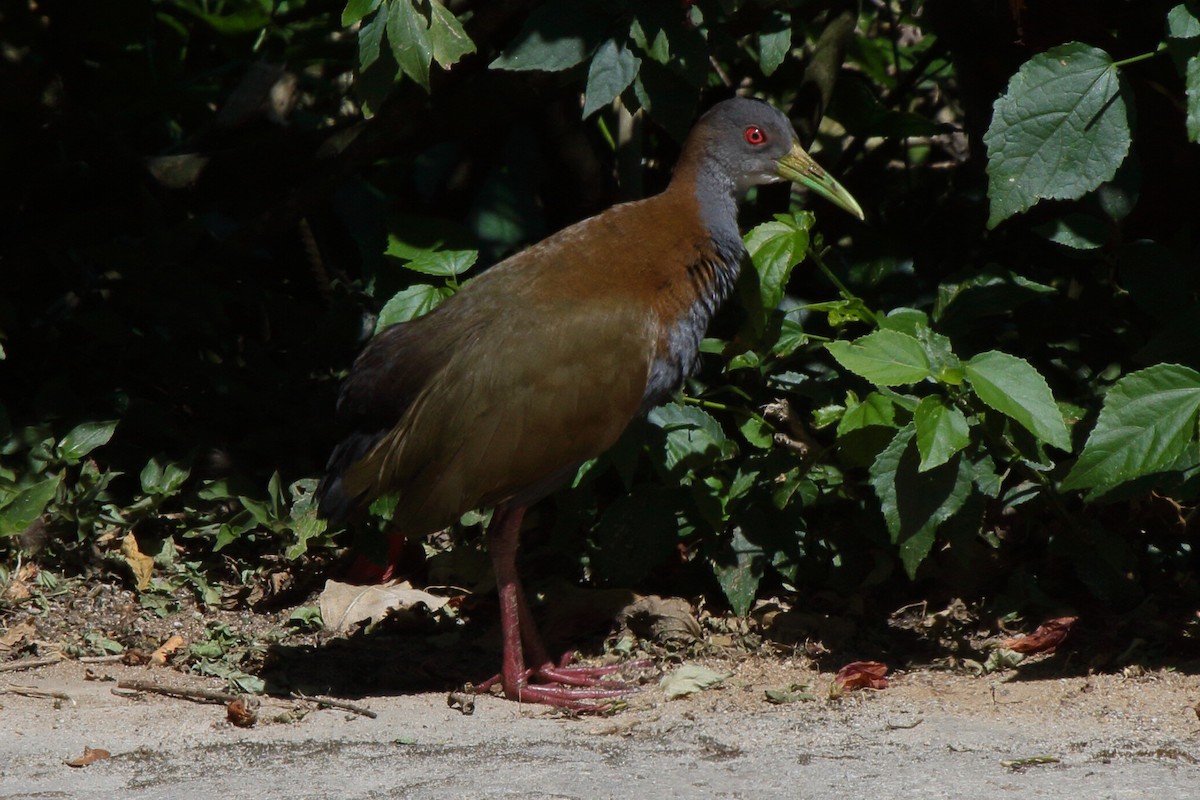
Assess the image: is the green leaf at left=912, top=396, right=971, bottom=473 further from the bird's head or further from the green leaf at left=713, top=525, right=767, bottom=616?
the bird's head

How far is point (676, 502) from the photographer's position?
459 centimetres

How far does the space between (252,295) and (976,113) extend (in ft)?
9.26

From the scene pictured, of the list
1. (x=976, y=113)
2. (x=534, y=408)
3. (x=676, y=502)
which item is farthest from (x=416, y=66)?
(x=976, y=113)

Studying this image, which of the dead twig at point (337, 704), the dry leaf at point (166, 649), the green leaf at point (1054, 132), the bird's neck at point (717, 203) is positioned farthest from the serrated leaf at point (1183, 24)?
the dry leaf at point (166, 649)

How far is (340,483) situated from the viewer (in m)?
4.30

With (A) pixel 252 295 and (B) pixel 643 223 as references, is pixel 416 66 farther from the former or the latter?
(A) pixel 252 295

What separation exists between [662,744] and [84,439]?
8.58 feet

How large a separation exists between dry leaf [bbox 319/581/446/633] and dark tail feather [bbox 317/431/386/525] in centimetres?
61

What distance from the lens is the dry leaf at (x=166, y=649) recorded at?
4.50 meters

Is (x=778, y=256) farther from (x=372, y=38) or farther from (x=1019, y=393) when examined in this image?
(x=372, y=38)

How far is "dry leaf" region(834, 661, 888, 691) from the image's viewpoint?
403 centimetres

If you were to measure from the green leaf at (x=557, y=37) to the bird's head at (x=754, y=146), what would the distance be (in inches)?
27.2

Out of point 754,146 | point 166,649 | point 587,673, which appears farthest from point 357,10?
point 166,649

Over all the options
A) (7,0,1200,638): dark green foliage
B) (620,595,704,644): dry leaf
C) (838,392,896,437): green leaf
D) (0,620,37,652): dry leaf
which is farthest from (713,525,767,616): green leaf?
(0,620,37,652): dry leaf
